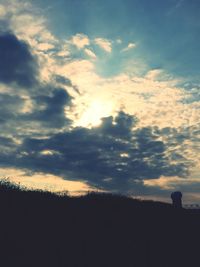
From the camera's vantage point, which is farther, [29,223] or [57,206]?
[57,206]

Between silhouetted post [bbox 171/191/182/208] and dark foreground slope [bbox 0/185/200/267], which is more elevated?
silhouetted post [bbox 171/191/182/208]

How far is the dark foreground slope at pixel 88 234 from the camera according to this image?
10.9 metres

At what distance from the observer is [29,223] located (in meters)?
11.7

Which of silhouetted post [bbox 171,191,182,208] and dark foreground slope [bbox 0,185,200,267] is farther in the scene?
silhouetted post [bbox 171,191,182,208]

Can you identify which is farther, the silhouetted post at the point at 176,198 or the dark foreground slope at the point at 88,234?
the silhouetted post at the point at 176,198

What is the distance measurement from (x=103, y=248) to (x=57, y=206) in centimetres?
268

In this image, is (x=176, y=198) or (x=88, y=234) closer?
(x=88, y=234)

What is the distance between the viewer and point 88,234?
512 inches

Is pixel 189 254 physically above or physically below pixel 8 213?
below

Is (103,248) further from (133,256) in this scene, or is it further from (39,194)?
(39,194)

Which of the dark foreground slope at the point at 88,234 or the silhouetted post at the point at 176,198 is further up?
the silhouetted post at the point at 176,198

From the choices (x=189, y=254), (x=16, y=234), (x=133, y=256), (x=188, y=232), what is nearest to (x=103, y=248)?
(x=133, y=256)

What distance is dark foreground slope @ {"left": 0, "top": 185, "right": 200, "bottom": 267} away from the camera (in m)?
10.9

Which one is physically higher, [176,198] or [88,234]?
[176,198]
